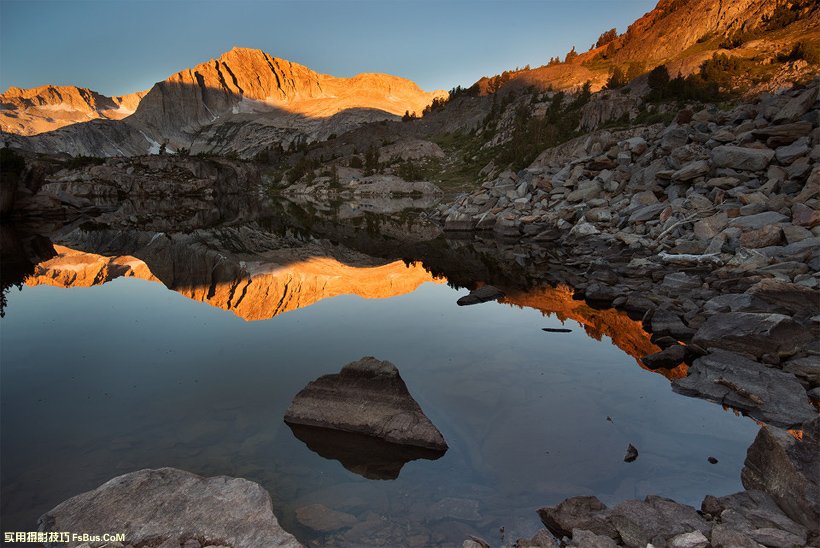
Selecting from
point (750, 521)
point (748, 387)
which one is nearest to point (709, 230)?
point (748, 387)

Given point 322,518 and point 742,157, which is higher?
point 742,157

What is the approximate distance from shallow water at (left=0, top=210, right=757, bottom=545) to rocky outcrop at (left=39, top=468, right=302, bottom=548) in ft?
1.93

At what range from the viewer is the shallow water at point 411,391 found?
520 cm

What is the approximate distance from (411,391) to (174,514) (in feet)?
14.0

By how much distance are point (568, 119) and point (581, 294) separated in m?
36.1

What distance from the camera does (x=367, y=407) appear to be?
6.77 meters

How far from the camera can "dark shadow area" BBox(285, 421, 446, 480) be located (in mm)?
5727

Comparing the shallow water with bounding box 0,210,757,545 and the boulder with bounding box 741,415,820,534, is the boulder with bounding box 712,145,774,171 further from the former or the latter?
the boulder with bounding box 741,415,820,534

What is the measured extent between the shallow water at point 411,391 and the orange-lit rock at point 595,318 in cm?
9

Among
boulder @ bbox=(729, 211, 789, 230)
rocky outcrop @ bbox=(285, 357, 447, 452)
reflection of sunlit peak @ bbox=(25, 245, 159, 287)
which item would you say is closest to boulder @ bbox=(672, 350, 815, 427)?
rocky outcrop @ bbox=(285, 357, 447, 452)

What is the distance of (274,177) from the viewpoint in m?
90.1

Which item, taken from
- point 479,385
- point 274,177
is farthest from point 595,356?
point 274,177

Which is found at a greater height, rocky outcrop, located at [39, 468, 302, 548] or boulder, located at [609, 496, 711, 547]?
rocky outcrop, located at [39, 468, 302, 548]

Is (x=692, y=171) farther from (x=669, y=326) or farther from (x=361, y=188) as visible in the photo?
(x=361, y=188)
